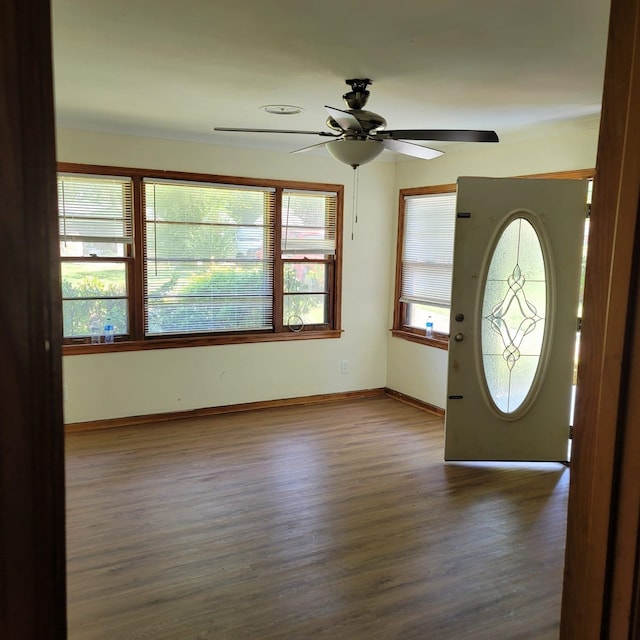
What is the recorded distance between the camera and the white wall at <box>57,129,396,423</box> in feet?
15.4

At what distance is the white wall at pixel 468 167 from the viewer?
4078 millimetres

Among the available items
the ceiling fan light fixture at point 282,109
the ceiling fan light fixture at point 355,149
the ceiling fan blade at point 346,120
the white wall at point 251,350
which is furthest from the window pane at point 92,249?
the ceiling fan blade at point 346,120

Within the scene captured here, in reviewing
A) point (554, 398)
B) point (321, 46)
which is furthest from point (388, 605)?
point (321, 46)

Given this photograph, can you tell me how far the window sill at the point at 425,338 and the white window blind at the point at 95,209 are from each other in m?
2.79

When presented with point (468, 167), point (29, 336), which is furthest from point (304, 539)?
point (468, 167)

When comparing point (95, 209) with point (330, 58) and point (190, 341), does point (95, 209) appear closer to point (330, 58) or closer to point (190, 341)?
point (190, 341)

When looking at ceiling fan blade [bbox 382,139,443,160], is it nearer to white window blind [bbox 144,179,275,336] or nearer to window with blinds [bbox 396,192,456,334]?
window with blinds [bbox 396,192,456,334]

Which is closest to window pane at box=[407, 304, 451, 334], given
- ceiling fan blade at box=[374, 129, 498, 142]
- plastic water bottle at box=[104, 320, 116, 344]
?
ceiling fan blade at box=[374, 129, 498, 142]

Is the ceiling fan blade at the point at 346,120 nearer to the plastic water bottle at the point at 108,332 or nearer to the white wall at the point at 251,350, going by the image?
the white wall at the point at 251,350

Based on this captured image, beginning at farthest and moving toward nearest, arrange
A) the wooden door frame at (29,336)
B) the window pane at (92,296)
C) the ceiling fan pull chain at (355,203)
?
the ceiling fan pull chain at (355,203)
the window pane at (92,296)
the wooden door frame at (29,336)

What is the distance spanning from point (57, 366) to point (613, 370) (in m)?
0.77

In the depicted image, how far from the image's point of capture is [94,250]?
4.64 meters

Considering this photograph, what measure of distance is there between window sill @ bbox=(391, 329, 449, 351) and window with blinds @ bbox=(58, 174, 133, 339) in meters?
2.70

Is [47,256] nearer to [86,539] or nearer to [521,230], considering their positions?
[86,539]
